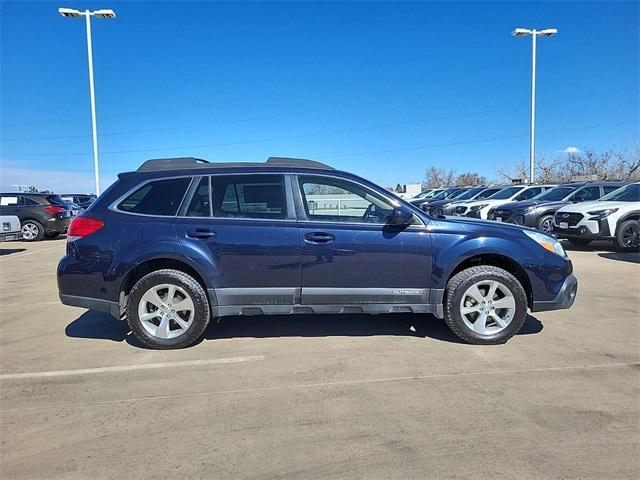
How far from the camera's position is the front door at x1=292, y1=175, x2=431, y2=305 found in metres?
4.54

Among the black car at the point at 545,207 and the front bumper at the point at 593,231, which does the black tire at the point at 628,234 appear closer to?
the front bumper at the point at 593,231

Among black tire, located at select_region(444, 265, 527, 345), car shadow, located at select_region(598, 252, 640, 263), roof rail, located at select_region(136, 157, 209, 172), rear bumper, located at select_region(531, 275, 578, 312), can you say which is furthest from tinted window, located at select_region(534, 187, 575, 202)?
roof rail, located at select_region(136, 157, 209, 172)

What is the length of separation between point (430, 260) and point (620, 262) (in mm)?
7084

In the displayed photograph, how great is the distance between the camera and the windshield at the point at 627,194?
1112 centimetres

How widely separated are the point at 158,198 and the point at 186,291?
997 millimetres

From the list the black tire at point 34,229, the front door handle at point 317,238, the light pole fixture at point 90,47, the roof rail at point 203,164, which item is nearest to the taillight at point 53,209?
the black tire at point 34,229

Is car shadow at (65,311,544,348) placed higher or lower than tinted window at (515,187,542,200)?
lower

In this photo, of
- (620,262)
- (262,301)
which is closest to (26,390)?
(262,301)

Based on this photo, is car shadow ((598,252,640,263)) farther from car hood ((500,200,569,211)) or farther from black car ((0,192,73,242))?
black car ((0,192,73,242))

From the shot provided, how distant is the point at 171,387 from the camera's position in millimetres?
3748

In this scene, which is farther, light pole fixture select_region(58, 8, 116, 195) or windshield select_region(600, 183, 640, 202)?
light pole fixture select_region(58, 8, 116, 195)

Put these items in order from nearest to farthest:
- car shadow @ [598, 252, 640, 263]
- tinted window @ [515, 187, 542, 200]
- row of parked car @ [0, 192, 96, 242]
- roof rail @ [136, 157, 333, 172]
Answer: roof rail @ [136, 157, 333, 172] < car shadow @ [598, 252, 640, 263] < row of parked car @ [0, 192, 96, 242] < tinted window @ [515, 187, 542, 200]

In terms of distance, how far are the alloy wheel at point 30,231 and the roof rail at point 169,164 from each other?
43.6ft

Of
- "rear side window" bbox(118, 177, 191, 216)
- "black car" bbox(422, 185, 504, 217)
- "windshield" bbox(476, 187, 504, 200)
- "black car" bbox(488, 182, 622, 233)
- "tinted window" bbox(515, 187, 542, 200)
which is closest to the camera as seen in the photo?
"rear side window" bbox(118, 177, 191, 216)
